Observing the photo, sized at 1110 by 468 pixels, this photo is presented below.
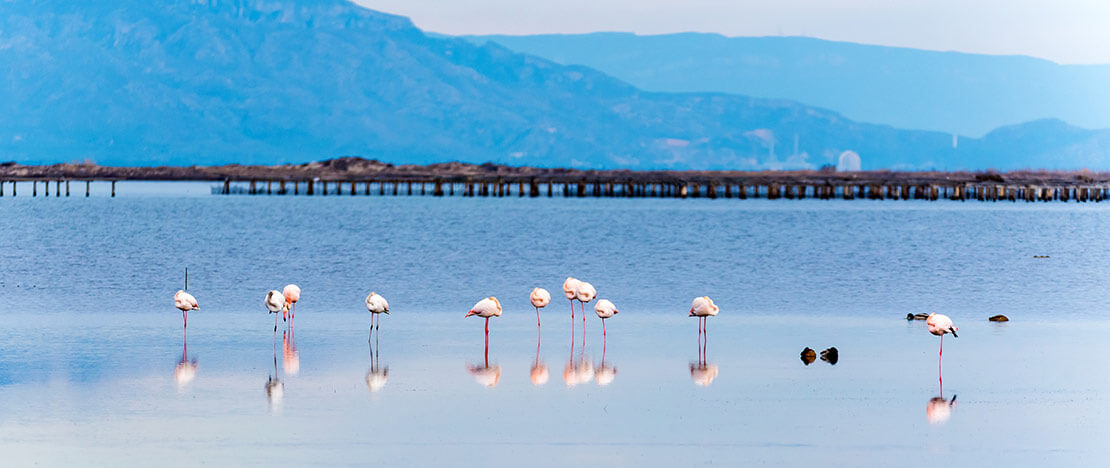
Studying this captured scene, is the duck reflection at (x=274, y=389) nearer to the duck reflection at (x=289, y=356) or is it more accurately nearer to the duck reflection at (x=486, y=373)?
the duck reflection at (x=289, y=356)

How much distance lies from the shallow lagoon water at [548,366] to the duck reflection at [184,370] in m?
0.10

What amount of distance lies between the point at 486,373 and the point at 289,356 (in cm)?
307

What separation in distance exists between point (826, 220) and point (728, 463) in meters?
73.6

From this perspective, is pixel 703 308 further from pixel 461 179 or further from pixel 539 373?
pixel 461 179

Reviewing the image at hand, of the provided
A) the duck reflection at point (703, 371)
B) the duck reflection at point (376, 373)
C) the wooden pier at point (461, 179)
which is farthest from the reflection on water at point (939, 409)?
the wooden pier at point (461, 179)

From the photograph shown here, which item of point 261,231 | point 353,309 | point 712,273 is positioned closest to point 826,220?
point 261,231

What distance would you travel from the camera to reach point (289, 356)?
1927 centimetres

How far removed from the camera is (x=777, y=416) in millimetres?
14922

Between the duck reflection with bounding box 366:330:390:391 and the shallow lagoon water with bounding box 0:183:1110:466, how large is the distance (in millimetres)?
113

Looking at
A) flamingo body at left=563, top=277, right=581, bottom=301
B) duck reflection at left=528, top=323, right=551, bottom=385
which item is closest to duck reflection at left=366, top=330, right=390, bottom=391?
duck reflection at left=528, top=323, right=551, bottom=385

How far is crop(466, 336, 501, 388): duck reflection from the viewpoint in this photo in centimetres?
1708

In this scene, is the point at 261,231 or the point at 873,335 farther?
the point at 261,231

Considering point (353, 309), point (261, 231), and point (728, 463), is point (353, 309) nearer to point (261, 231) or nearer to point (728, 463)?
point (728, 463)

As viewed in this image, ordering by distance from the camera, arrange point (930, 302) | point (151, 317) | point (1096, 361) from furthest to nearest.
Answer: point (930, 302) → point (151, 317) → point (1096, 361)
